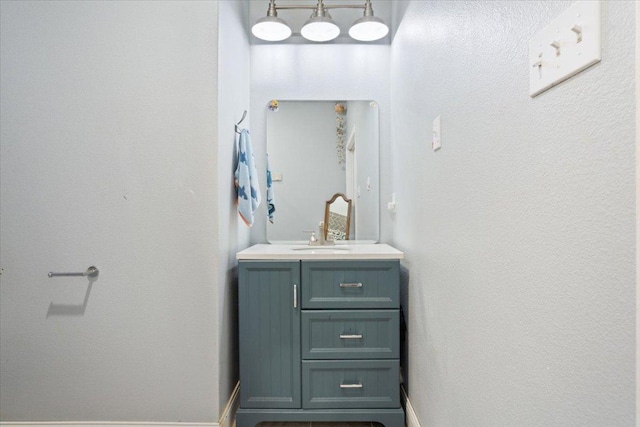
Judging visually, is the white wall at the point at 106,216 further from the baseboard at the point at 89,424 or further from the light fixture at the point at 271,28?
the light fixture at the point at 271,28

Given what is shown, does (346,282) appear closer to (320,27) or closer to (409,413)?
(409,413)

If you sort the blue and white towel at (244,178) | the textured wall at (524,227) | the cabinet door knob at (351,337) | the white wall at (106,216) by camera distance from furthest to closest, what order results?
1. the blue and white towel at (244,178)
2. the cabinet door knob at (351,337)
3. the white wall at (106,216)
4. the textured wall at (524,227)

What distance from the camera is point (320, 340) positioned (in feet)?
5.85

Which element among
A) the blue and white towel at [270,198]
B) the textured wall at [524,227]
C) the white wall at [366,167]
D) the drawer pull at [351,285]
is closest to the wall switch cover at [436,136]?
the textured wall at [524,227]

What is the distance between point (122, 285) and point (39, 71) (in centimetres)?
103

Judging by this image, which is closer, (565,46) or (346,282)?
(565,46)

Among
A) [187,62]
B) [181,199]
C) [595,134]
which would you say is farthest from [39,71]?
[595,134]

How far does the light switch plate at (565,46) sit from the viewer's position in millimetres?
551

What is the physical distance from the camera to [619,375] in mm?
518

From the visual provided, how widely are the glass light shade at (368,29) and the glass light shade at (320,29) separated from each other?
11 centimetres

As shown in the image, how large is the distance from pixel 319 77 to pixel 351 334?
1.61 m

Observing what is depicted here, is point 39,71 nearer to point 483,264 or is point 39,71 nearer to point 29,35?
point 29,35

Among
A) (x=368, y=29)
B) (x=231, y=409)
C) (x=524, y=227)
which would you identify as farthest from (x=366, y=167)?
(x=524, y=227)

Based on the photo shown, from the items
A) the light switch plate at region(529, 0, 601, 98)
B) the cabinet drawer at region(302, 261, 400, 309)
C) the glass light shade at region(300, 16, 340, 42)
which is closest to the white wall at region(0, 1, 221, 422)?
the cabinet drawer at region(302, 261, 400, 309)
